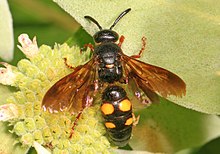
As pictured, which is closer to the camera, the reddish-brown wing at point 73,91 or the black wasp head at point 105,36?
the reddish-brown wing at point 73,91

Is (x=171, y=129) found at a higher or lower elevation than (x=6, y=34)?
lower

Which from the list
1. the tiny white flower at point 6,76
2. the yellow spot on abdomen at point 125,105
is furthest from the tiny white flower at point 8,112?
the yellow spot on abdomen at point 125,105

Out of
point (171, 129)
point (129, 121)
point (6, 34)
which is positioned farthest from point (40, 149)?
point (171, 129)

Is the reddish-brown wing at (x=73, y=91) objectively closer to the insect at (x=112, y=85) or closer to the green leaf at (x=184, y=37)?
the insect at (x=112, y=85)

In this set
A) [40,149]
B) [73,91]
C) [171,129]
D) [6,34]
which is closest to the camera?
[40,149]

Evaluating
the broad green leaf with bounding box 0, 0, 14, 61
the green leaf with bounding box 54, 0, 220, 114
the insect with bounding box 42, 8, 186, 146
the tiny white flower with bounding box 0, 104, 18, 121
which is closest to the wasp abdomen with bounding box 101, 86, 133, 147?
the insect with bounding box 42, 8, 186, 146

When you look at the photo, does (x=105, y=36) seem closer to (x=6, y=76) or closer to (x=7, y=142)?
(x=6, y=76)

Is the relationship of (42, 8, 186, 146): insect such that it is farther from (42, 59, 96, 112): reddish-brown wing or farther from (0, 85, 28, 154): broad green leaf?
(0, 85, 28, 154): broad green leaf
